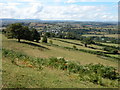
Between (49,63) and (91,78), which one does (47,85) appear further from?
(49,63)

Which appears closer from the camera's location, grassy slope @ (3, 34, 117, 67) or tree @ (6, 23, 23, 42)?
grassy slope @ (3, 34, 117, 67)

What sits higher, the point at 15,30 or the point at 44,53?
the point at 15,30

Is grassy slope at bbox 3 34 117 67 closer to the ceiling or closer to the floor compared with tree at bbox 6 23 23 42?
closer to the floor

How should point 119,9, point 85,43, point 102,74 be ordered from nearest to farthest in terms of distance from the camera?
1. point 119,9
2. point 102,74
3. point 85,43

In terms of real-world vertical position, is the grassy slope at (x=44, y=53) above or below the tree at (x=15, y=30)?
below

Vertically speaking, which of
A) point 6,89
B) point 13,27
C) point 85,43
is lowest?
point 85,43

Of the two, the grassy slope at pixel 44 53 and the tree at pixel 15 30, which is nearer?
→ the grassy slope at pixel 44 53

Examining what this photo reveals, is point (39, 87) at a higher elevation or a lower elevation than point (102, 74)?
higher

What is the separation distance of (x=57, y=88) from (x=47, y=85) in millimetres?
652

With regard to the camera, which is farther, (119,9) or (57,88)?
(119,9)

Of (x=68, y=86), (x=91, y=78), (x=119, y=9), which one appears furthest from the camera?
(x=119, y=9)

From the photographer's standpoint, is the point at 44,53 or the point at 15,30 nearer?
the point at 44,53

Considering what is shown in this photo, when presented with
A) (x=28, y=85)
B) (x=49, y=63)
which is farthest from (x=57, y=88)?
(x=49, y=63)

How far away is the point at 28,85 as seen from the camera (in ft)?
26.9
